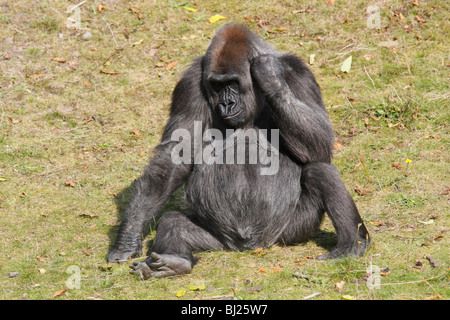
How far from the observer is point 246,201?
6.16 metres

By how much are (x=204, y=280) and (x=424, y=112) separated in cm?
483

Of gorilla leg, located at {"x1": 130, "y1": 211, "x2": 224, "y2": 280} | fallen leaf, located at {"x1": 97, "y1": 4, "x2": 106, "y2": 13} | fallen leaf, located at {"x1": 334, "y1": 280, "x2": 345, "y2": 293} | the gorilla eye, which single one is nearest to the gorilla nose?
the gorilla eye

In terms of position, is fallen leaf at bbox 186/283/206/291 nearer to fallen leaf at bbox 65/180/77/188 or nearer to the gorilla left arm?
the gorilla left arm

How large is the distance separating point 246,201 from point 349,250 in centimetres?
118

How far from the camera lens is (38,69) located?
10.2m

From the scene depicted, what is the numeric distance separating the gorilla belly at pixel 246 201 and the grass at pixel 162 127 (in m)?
0.23

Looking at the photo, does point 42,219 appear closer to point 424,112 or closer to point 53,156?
point 53,156

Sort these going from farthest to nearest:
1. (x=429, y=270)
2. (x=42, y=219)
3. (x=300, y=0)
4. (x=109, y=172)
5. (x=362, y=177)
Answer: (x=300, y=0) → (x=109, y=172) → (x=362, y=177) → (x=42, y=219) → (x=429, y=270)

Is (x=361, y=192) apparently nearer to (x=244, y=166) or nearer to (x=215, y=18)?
(x=244, y=166)

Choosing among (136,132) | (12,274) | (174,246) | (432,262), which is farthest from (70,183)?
(432,262)

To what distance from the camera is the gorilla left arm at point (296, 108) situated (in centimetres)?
594

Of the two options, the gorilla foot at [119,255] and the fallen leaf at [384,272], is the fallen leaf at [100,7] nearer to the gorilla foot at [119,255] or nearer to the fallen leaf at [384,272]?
the gorilla foot at [119,255]

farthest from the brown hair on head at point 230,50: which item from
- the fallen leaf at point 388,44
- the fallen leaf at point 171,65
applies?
the fallen leaf at point 388,44

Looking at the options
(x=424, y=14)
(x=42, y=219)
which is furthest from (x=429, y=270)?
(x=424, y=14)
